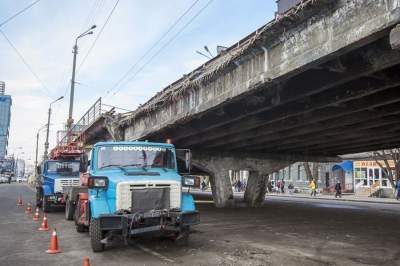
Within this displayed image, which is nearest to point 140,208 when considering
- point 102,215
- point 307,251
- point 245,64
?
point 102,215

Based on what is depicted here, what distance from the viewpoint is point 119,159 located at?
11.7 m

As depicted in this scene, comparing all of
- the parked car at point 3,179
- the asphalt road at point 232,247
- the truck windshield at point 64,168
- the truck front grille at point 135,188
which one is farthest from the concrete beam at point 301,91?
the parked car at point 3,179

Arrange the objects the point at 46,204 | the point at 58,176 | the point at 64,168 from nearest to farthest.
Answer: the point at 46,204, the point at 58,176, the point at 64,168

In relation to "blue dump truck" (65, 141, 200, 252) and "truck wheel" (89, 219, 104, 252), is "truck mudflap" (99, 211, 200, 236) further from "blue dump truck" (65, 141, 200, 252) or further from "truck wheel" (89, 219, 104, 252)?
"truck wheel" (89, 219, 104, 252)

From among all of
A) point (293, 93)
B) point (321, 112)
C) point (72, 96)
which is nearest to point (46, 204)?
point (321, 112)

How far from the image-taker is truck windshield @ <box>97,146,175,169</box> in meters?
11.6

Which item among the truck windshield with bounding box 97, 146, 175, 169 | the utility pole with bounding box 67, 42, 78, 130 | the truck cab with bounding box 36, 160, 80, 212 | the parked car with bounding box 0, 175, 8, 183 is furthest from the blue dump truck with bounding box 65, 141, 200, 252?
the parked car with bounding box 0, 175, 8, 183

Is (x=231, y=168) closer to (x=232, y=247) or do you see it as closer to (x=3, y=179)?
(x=232, y=247)

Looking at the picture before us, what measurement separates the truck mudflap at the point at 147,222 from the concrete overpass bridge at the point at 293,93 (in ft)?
14.1

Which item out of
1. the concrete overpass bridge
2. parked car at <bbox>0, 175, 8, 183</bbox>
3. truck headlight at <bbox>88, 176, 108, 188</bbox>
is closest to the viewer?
the concrete overpass bridge

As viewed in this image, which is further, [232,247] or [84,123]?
[84,123]

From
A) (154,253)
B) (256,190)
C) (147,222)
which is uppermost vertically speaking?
(256,190)

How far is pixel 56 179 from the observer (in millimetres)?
21641

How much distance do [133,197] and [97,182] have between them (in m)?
0.91
